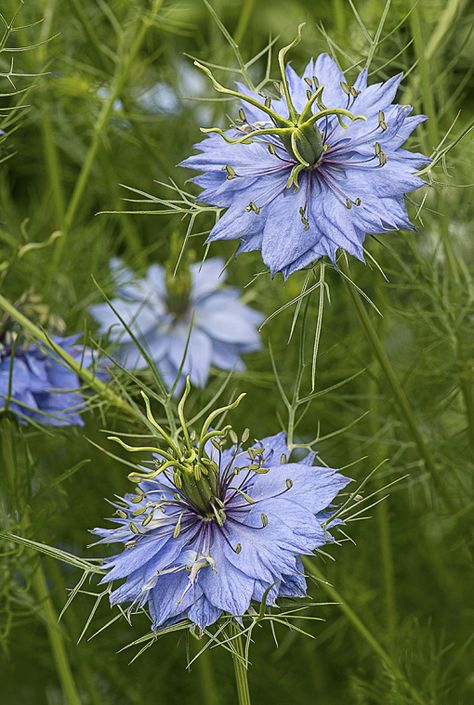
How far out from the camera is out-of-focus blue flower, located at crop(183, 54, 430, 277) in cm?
74

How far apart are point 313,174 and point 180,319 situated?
1.95ft

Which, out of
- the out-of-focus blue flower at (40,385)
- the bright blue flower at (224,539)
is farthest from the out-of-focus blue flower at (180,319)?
the bright blue flower at (224,539)

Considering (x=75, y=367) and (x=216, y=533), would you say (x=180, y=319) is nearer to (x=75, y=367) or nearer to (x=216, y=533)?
(x=75, y=367)

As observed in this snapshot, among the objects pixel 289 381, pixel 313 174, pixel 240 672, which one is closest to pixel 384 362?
pixel 313 174

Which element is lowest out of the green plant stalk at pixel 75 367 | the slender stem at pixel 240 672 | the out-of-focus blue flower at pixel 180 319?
the slender stem at pixel 240 672

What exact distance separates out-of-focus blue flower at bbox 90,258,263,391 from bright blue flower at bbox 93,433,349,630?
48 centimetres

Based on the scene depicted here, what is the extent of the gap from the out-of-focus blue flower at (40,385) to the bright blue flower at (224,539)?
0.81ft

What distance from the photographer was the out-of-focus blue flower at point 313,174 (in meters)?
0.74

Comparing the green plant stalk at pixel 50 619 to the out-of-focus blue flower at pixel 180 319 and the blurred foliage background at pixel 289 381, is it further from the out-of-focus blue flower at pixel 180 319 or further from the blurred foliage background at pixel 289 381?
the out-of-focus blue flower at pixel 180 319

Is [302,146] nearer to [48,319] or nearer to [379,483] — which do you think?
[48,319]

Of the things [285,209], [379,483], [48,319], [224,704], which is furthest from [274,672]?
[285,209]

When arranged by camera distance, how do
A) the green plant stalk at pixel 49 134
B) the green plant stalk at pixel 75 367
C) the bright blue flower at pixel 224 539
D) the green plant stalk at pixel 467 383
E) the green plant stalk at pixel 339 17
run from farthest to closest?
the green plant stalk at pixel 49 134 → the green plant stalk at pixel 339 17 → the green plant stalk at pixel 467 383 → the green plant stalk at pixel 75 367 → the bright blue flower at pixel 224 539

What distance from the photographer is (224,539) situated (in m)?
0.74

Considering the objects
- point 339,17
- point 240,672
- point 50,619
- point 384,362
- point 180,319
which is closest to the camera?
point 240,672
